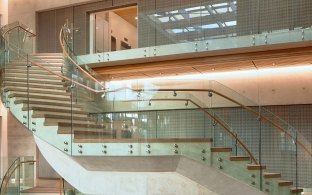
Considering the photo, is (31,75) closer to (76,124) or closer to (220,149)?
(76,124)

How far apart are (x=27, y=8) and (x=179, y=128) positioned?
9332mm

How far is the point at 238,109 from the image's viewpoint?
7.30 meters

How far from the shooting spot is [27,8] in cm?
1407

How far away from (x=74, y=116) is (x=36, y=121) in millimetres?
709

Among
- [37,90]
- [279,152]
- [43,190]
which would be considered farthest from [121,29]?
[279,152]

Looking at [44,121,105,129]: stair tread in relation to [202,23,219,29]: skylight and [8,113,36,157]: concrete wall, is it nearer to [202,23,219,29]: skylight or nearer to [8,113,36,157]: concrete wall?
[202,23,219,29]: skylight

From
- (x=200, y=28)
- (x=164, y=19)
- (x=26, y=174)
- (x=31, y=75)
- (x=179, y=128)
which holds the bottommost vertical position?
(x=26, y=174)

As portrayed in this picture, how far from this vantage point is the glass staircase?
686 centimetres

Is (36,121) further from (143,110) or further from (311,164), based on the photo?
(311,164)

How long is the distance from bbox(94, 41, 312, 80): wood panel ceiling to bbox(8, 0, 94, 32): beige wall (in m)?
3.61

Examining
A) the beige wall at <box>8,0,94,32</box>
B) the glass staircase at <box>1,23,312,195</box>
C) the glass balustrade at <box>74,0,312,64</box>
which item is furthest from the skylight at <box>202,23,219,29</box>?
the beige wall at <box>8,0,94,32</box>

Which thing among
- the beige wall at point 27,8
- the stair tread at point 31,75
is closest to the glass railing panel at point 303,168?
the stair tread at point 31,75

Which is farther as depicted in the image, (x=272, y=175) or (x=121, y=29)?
(x=121, y=29)

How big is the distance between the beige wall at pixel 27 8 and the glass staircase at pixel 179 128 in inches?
251
